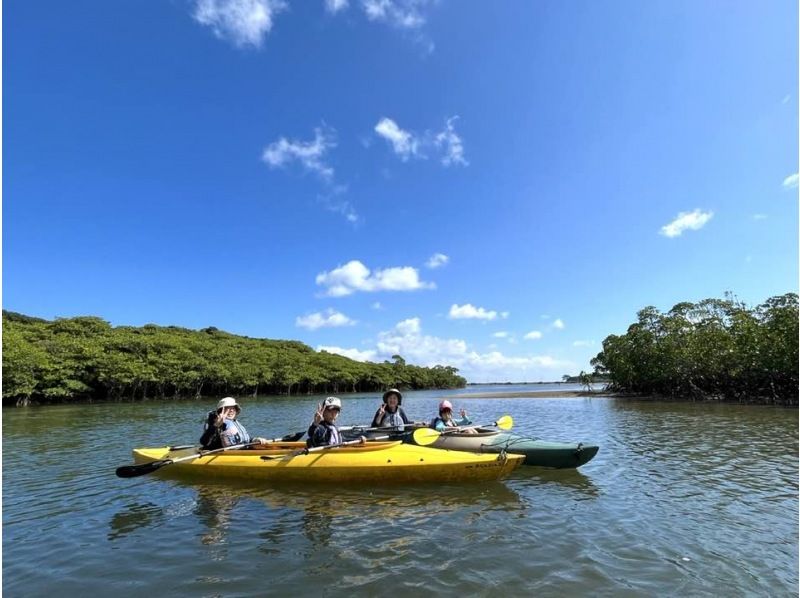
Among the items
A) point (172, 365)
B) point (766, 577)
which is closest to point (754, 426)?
point (766, 577)

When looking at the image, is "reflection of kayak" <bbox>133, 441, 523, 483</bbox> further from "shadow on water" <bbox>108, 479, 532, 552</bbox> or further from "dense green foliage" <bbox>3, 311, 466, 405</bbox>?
"dense green foliage" <bbox>3, 311, 466, 405</bbox>

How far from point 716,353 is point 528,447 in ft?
121

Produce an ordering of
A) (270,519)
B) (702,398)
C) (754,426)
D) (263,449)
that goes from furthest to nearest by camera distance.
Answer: (702,398), (754,426), (263,449), (270,519)

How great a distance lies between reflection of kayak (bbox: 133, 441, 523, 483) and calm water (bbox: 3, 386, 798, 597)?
0.99ft

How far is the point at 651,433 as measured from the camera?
1845 centimetres

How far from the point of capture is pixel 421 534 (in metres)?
6.84

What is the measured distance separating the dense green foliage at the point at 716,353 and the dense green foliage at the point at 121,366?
42791 mm

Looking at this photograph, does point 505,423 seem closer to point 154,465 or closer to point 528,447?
point 528,447

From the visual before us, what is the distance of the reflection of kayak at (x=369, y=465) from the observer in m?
9.56

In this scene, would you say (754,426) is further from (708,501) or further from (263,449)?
(263,449)

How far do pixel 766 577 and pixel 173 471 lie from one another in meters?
11.2

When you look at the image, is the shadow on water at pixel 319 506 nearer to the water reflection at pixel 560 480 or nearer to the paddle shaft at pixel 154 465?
the paddle shaft at pixel 154 465

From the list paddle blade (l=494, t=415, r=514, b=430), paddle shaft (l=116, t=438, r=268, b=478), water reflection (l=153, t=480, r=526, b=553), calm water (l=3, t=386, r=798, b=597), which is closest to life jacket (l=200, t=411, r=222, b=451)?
paddle shaft (l=116, t=438, r=268, b=478)

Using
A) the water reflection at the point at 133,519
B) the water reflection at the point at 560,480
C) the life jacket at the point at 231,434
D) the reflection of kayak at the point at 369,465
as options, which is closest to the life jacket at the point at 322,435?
the reflection of kayak at the point at 369,465
